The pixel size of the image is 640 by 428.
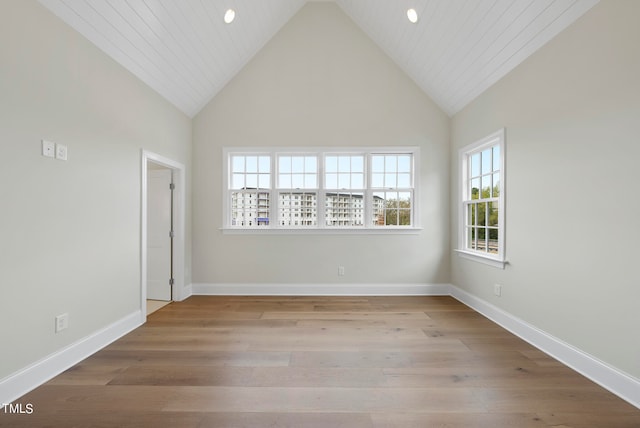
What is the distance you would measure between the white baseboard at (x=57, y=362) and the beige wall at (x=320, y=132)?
156 cm

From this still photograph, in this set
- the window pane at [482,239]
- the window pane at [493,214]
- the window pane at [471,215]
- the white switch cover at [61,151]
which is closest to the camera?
the white switch cover at [61,151]

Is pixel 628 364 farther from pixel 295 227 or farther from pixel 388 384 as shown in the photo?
pixel 295 227

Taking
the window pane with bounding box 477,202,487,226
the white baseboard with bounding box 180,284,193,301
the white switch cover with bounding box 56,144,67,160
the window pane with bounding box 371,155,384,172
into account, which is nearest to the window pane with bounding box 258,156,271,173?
the window pane with bounding box 371,155,384,172

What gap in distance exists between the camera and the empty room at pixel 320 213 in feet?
6.19

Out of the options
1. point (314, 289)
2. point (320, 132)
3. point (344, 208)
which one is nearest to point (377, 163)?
point (344, 208)

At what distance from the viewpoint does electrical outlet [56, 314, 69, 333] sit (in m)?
2.19

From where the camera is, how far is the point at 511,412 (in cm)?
178

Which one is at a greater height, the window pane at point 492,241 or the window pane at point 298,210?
the window pane at point 298,210

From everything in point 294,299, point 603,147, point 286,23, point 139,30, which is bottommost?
point 294,299

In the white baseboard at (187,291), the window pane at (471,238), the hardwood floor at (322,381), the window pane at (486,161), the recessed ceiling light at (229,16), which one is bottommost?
the hardwood floor at (322,381)

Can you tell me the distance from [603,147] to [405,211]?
2525 millimetres

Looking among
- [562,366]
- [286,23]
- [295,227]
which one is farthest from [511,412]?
[286,23]

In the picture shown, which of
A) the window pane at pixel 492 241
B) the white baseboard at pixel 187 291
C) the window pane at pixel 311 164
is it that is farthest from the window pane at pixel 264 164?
the window pane at pixel 492 241

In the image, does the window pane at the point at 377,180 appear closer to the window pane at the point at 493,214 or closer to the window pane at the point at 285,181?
the window pane at the point at 285,181
